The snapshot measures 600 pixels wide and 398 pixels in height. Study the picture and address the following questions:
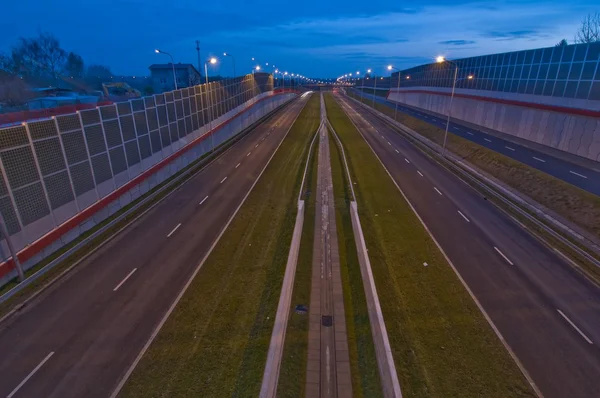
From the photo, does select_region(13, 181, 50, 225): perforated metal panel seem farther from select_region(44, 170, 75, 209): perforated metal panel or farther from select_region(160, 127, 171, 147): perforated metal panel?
select_region(160, 127, 171, 147): perforated metal panel

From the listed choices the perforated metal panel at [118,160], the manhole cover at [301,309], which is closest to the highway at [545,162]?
the manhole cover at [301,309]

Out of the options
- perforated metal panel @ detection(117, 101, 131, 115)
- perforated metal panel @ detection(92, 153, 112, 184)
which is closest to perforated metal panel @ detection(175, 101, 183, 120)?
perforated metal panel @ detection(117, 101, 131, 115)

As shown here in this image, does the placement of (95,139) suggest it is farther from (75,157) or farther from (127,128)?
(127,128)

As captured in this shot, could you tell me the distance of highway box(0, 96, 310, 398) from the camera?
12.6 metres

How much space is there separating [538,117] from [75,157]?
178 ft

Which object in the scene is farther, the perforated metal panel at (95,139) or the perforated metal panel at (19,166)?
the perforated metal panel at (95,139)

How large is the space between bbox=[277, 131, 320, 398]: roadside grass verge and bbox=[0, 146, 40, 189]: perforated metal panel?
16426 millimetres

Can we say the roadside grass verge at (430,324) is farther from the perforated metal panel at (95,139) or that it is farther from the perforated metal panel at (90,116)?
the perforated metal panel at (90,116)

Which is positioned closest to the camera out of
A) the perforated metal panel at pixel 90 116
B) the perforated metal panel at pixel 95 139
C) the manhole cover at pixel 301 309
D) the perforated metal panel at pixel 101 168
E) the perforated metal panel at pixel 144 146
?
the manhole cover at pixel 301 309

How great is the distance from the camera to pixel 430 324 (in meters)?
15.1

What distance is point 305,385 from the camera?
1248cm

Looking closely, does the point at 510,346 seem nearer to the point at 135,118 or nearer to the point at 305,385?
the point at 305,385

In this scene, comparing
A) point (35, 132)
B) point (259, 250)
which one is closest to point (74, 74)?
point (35, 132)

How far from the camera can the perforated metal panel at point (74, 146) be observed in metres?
21.6
